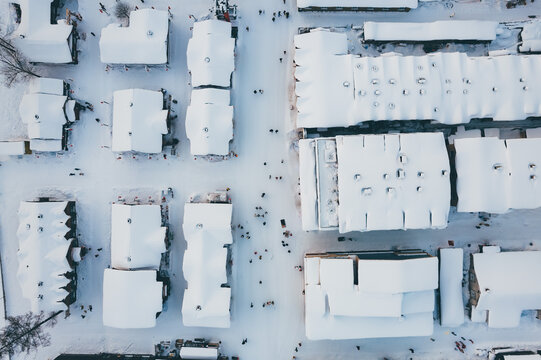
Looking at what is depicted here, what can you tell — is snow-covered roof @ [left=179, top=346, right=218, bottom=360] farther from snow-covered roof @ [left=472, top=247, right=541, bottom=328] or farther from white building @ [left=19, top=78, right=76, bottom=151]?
snow-covered roof @ [left=472, top=247, right=541, bottom=328]

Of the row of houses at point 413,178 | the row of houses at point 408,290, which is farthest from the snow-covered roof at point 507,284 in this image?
the row of houses at point 413,178

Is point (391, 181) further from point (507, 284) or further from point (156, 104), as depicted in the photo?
point (156, 104)

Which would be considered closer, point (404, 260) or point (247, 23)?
point (404, 260)

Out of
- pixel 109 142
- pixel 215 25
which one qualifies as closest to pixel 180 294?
pixel 109 142

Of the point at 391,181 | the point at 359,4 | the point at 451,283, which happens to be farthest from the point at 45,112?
the point at 451,283

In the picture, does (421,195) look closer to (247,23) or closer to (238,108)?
(238,108)
